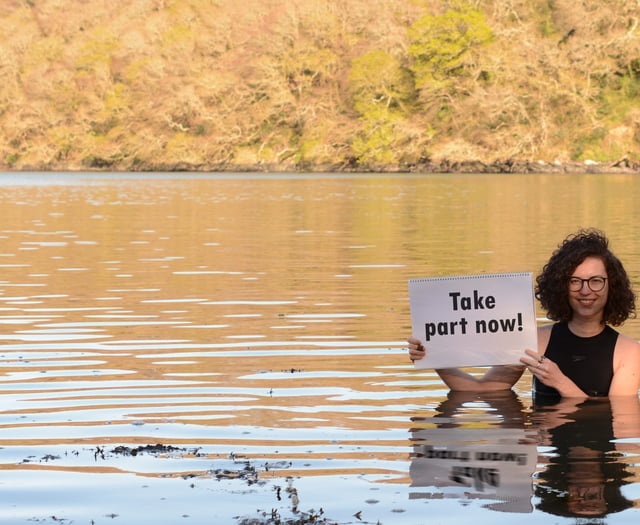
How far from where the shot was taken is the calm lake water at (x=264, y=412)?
680 cm

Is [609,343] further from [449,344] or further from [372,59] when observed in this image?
[372,59]

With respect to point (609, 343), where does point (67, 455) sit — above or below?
below

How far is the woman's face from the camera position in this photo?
8211 millimetres

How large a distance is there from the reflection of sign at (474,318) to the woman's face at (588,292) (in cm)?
28

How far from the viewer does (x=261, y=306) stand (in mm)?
16750

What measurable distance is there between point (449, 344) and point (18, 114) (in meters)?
116

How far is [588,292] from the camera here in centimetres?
824

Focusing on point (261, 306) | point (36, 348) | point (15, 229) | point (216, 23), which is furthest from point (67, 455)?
point (216, 23)

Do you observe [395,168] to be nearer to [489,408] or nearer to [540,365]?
[489,408]

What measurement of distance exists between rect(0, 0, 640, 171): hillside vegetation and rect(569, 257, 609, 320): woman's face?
8520 cm

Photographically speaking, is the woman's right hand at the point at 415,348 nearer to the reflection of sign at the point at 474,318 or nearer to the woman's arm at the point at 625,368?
the reflection of sign at the point at 474,318

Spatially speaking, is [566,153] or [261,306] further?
[566,153]

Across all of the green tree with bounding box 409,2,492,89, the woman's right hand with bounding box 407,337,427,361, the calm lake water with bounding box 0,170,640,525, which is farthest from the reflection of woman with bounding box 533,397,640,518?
the green tree with bounding box 409,2,492,89

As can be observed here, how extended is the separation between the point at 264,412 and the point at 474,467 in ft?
7.81
